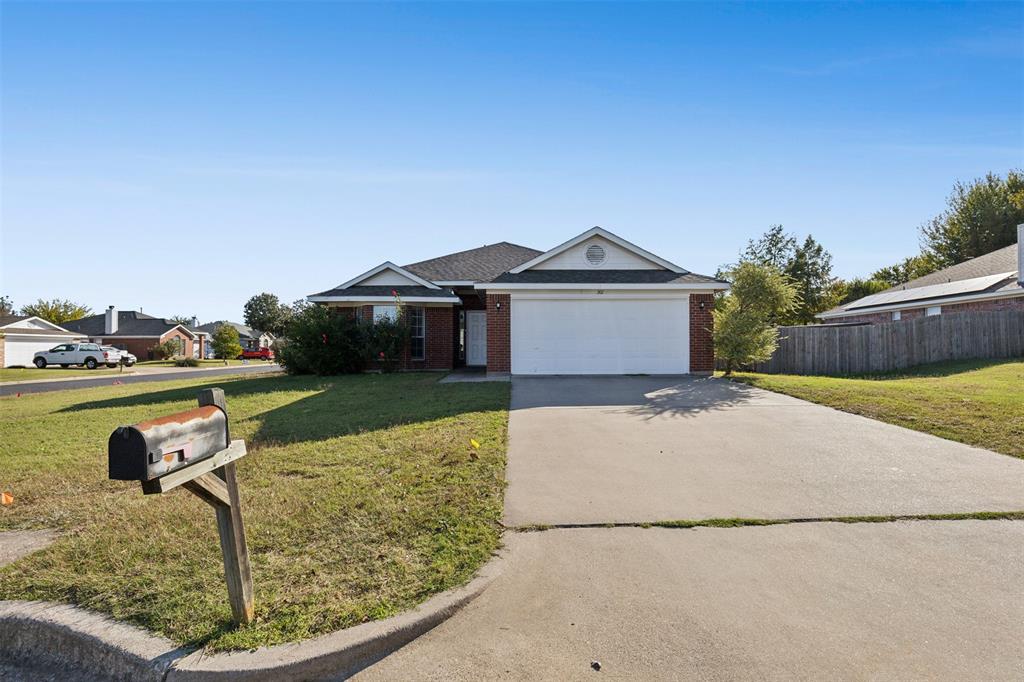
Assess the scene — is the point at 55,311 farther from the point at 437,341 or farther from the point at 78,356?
the point at 437,341

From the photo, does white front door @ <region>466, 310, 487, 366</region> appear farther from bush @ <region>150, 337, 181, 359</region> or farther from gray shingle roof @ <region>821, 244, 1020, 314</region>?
bush @ <region>150, 337, 181, 359</region>

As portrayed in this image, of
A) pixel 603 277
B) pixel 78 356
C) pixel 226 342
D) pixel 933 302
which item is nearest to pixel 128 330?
pixel 226 342

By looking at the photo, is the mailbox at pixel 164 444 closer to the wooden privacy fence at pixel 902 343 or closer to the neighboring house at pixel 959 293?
the wooden privacy fence at pixel 902 343

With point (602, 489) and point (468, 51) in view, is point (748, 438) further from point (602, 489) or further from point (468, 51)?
point (468, 51)

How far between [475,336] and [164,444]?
16734 mm

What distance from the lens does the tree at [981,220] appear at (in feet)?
120

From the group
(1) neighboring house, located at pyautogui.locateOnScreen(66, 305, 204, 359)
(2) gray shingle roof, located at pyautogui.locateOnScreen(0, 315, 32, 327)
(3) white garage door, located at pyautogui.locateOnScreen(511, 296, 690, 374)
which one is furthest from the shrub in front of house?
(1) neighboring house, located at pyautogui.locateOnScreen(66, 305, 204, 359)

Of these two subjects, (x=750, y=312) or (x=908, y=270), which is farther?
(x=908, y=270)

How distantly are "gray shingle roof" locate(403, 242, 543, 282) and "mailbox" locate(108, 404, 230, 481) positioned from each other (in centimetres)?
1569

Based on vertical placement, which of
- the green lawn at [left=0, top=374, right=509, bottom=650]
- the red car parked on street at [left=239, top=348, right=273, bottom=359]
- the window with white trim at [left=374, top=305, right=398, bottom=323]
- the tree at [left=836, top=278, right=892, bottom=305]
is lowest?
the green lawn at [left=0, top=374, right=509, bottom=650]

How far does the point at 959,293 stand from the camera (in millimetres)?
20250

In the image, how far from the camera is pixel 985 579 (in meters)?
3.39

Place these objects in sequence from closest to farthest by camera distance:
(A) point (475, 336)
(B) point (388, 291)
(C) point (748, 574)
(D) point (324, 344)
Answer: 1. (C) point (748, 574)
2. (D) point (324, 344)
3. (B) point (388, 291)
4. (A) point (475, 336)

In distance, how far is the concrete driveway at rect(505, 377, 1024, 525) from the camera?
468 centimetres
